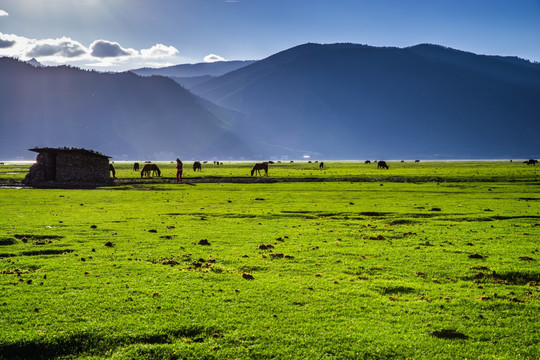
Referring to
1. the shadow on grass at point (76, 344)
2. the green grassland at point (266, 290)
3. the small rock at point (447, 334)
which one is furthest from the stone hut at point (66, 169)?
the small rock at point (447, 334)

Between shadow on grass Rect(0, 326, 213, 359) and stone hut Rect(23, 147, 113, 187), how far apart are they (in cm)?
5523

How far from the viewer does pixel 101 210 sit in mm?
31641

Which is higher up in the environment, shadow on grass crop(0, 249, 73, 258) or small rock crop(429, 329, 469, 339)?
shadow on grass crop(0, 249, 73, 258)

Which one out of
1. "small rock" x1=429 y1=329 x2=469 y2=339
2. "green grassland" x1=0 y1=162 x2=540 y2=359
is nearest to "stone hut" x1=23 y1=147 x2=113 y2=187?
"green grassland" x1=0 y1=162 x2=540 y2=359

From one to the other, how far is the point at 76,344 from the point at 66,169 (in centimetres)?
5880

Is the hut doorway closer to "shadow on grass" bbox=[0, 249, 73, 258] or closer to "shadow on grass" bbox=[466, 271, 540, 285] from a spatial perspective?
"shadow on grass" bbox=[0, 249, 73, 258]

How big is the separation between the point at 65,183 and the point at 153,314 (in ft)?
190

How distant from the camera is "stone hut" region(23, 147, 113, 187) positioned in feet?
198

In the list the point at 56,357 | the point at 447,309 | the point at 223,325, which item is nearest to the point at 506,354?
the point at 447,309

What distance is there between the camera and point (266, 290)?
1242 centimetres

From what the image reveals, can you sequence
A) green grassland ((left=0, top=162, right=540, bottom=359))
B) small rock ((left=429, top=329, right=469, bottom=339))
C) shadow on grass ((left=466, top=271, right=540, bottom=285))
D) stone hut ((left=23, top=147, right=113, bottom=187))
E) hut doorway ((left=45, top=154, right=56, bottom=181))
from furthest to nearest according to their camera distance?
1. hut doorway ((left=45, top=154, right=56, bottom=181))
2. stone hut ((left=23, top=147, right=113, bottom=187))
3. shadow on grass ((left=466, top=271, right=540, bottom=285))
4. small rock ((left=429, top=329, right=469, bottom=339))
5. green grassland ((left=0, top=162, right=540, bottom=359))

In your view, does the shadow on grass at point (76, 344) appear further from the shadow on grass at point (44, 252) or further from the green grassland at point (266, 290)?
the shadow on grass at point (44, 252)

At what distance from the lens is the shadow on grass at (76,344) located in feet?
29.3

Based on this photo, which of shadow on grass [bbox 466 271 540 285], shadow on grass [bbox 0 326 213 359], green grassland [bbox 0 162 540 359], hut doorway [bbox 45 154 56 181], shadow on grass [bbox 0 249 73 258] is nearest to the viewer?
shadow on grass [bbox 0 326 213 359]
